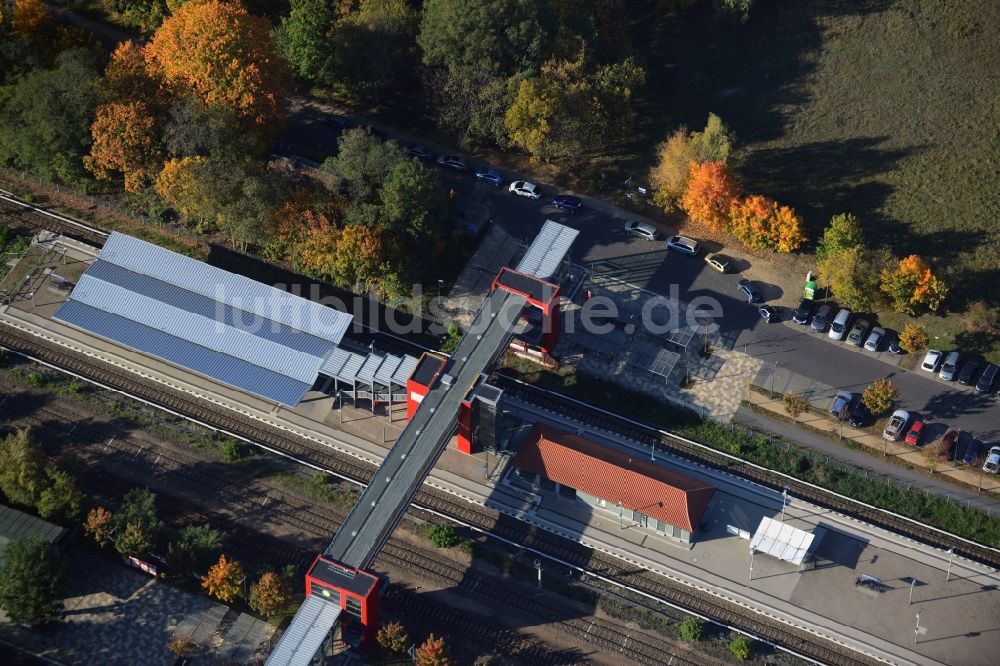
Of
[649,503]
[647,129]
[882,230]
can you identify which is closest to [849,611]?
[649,503]

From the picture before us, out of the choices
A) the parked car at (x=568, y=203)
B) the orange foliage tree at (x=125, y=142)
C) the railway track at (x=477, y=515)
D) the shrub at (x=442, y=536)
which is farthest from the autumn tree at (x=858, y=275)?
the orange foliage tree at (x=125, y=142)

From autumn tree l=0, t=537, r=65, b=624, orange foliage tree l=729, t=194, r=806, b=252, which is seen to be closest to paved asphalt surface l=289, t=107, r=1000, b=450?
orange foliage tree l=729, t=194, r=806, b=252

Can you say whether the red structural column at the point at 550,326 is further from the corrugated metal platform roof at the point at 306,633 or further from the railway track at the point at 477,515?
the corrugated metal platform roof at the point at 306,633

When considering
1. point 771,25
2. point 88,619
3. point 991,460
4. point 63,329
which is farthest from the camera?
point 771,25

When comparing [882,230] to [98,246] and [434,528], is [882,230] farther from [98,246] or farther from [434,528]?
[98,246]

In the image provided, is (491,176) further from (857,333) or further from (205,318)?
(857,333)

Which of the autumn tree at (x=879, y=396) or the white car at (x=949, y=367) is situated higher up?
the white car at (x=949, y=367)
